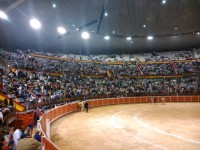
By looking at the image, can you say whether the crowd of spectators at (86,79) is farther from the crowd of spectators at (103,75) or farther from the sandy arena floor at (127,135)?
the sandy arena floor at (127,135)

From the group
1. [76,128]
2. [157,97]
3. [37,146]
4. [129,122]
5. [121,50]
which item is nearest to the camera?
[37,146]

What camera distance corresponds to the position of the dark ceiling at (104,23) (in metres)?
20.8

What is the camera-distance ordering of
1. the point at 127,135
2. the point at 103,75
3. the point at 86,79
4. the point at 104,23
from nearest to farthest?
the point at 127,135, the point at 104,23, the point at 86,79, the point at 103,75

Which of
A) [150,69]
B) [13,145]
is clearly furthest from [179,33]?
[13,145]

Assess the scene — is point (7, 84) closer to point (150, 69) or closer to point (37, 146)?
point (37, 146)

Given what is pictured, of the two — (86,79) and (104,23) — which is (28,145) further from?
(86,79)

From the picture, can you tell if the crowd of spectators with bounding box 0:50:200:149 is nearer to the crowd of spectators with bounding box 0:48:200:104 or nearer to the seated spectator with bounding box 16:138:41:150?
the crowd of spectators with bounding box 0:48:200:104

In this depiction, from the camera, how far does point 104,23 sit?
27.3 metres

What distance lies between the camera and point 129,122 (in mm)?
17750

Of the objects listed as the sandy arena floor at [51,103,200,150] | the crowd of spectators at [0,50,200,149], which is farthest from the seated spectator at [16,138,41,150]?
the crowd of spectators at [0,50,200,149]

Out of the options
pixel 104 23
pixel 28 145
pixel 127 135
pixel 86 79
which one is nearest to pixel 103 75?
pixel 86 79

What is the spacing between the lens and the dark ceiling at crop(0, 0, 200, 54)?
68.2 ft

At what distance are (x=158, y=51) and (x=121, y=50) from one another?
28.8ft

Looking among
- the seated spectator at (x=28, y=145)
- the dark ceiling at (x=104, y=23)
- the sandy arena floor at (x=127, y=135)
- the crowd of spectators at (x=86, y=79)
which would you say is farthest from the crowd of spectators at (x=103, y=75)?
the seated spectator at (x=28, y=145)
